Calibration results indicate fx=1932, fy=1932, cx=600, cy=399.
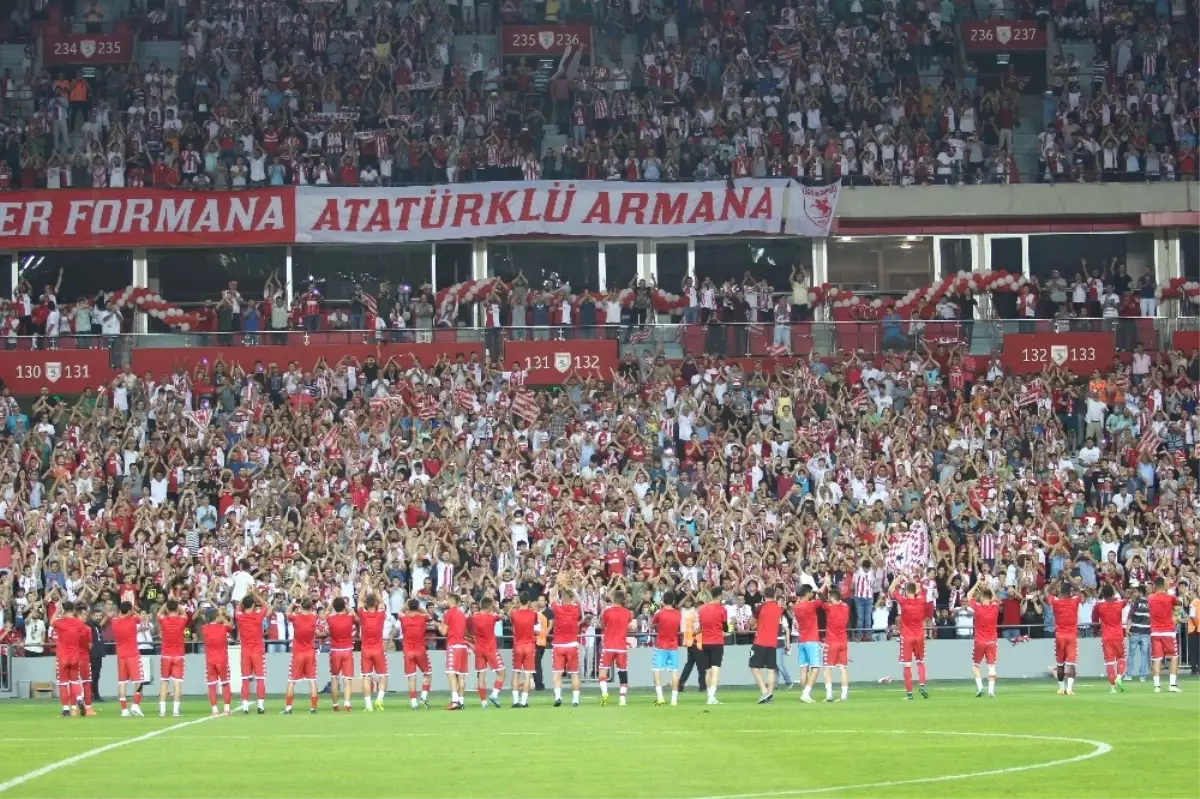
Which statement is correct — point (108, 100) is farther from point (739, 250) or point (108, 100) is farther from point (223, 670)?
point (223, 670)

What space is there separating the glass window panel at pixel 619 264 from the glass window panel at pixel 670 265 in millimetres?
97

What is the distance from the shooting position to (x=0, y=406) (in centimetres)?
4159

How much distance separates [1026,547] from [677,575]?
6595mm

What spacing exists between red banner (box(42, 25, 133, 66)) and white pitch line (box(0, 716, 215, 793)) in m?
28.3

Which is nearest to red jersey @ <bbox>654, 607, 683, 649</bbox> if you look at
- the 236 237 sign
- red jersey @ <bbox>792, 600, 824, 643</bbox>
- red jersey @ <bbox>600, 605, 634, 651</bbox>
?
red jersey @ <bbox>600, 605, 634, 651</bbox>

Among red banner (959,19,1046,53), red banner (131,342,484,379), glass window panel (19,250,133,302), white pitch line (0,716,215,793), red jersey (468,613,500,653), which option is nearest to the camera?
white pitch line (0,716,215,793)

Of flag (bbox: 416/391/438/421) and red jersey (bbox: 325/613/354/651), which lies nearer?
red jersey (bbox: 325/613/354/651)

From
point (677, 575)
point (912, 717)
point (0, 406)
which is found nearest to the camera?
point (912, 717)

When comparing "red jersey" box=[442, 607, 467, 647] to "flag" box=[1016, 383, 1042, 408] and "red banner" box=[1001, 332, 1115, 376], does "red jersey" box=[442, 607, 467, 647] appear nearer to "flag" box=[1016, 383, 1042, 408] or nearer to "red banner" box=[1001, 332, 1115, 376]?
"flag" box=[1016, 383, 1042, 408]

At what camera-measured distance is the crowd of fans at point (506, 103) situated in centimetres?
4719

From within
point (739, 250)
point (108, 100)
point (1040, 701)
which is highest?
point (108, 100)

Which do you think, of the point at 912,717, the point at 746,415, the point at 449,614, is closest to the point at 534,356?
the point at 746,415

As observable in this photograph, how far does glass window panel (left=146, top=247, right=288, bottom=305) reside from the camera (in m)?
48.4

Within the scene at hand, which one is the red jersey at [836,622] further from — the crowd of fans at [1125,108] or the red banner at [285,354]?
the crowd of fans at [1125,108]
